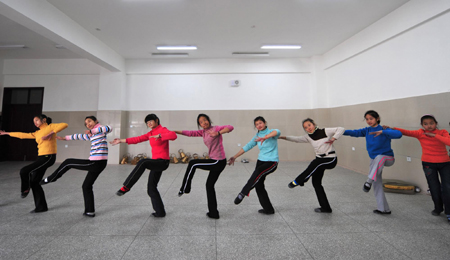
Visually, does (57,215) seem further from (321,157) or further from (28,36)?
(28,36)

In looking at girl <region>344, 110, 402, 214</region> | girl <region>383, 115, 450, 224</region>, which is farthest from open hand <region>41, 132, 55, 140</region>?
girl <region>383, 115, 450, 224</region>

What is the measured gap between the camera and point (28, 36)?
5660 mm

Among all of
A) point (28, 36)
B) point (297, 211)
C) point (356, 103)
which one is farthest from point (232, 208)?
point (28, 36)

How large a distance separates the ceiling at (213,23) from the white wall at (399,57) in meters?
0.36

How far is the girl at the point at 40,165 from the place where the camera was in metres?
2.90

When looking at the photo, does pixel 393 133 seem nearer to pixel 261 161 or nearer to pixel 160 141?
pixel 261 161

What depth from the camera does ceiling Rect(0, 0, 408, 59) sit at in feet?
14.0

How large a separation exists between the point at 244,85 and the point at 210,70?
143 cm

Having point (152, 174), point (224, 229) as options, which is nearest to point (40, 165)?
point (152, 174)

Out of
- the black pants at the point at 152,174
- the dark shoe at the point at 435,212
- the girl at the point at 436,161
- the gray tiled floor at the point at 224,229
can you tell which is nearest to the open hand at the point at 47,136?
the gray tiled floor at the point at 224,229

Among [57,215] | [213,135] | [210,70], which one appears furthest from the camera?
[210,70]

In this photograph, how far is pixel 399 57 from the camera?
14.6 feet

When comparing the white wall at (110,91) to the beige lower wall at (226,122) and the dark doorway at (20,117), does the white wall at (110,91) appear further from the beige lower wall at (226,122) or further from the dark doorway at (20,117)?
the dark doorway at (20,117)

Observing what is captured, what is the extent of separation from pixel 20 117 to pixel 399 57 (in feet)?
40.9
